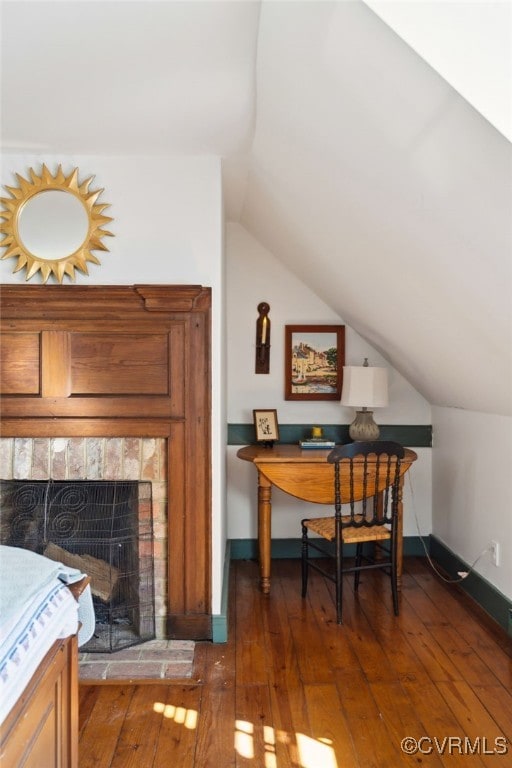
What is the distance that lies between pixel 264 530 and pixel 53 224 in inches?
75.9

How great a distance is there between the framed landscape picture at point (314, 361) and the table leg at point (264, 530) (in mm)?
797

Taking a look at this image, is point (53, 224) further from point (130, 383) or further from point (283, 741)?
point (283, 741)

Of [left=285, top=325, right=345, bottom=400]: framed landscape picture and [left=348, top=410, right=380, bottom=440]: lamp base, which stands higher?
[left=285, top=325, right=345, bottom=400]: framed landscape picture

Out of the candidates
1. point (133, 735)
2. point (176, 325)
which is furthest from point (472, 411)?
point (133, 735)

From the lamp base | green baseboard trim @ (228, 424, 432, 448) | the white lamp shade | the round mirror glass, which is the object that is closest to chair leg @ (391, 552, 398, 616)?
the lamp base

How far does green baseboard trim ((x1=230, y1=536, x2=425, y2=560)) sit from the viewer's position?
3812 millimetres

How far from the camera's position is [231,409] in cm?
385

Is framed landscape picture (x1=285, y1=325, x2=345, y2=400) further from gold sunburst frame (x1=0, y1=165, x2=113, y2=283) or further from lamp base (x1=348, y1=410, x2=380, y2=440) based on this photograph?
gold sunburst frame (x1=0, y1=165, x2=113, y2=283)

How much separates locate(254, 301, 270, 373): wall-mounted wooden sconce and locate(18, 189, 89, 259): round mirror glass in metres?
1.39

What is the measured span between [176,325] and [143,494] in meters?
0.79

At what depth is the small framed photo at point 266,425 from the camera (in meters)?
3.59

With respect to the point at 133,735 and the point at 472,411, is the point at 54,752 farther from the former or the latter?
the point at 472,411

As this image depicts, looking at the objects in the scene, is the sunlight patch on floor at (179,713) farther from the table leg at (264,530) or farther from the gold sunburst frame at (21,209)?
the gold sunburst frame at (21,209)

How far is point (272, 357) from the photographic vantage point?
3.85 meters
